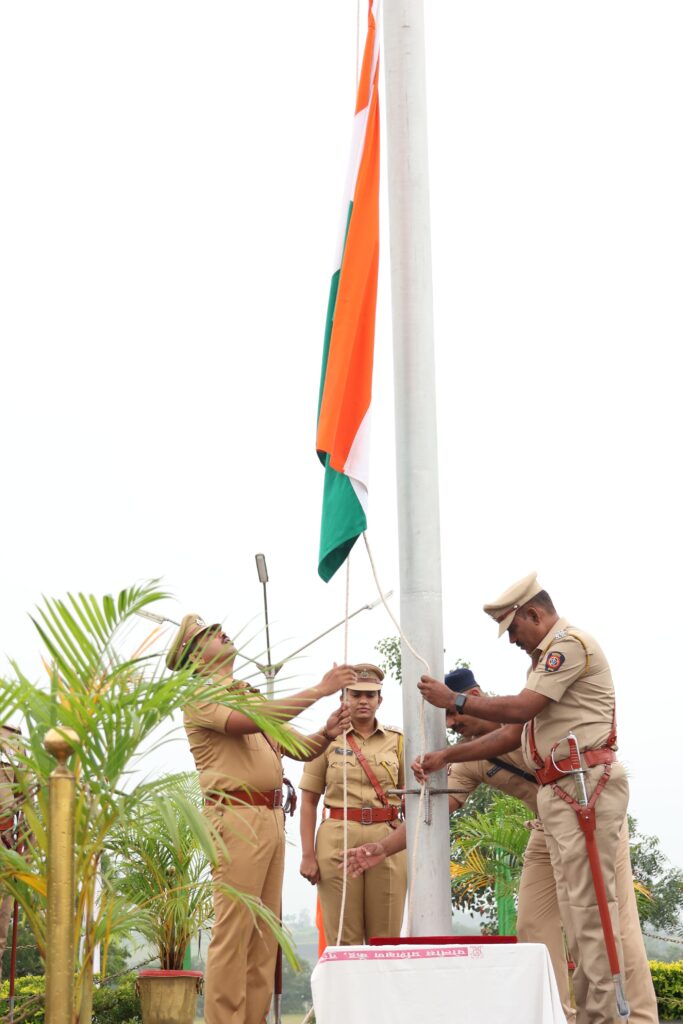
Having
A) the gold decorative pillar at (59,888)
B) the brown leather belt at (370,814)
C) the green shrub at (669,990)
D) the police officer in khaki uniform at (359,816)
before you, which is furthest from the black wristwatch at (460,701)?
the green shrub at (669,990)

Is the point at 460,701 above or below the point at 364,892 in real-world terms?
above

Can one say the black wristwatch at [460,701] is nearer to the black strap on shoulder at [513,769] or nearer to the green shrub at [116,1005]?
the black strap on shoulder at [513,769]

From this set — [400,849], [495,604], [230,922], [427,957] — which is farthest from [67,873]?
[400,849]

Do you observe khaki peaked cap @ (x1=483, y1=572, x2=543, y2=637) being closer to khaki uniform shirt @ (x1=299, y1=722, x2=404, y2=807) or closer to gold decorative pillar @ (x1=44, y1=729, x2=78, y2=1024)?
khaki uniform shirt @ (x1=299, y1=722, x2=404, y2=807)

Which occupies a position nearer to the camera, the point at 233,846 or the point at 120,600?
the point at 120,600

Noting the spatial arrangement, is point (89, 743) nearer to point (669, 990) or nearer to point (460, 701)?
point (460, 701)

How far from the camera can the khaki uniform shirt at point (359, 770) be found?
→ 6680 mm

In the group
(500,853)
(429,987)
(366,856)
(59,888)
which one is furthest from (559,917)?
(500,853)

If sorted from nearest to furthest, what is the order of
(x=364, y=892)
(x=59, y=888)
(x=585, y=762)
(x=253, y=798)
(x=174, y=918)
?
(x=59, y=888) → (x=585, y=762) → (x=253, y=798) → (x=364, y=892) → (x=174, y=918)

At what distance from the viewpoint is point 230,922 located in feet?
17.7

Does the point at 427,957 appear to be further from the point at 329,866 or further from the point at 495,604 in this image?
the point at 329,866

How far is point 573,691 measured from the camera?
532 cm

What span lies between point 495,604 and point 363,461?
2.80 ft

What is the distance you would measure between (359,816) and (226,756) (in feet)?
4.41
